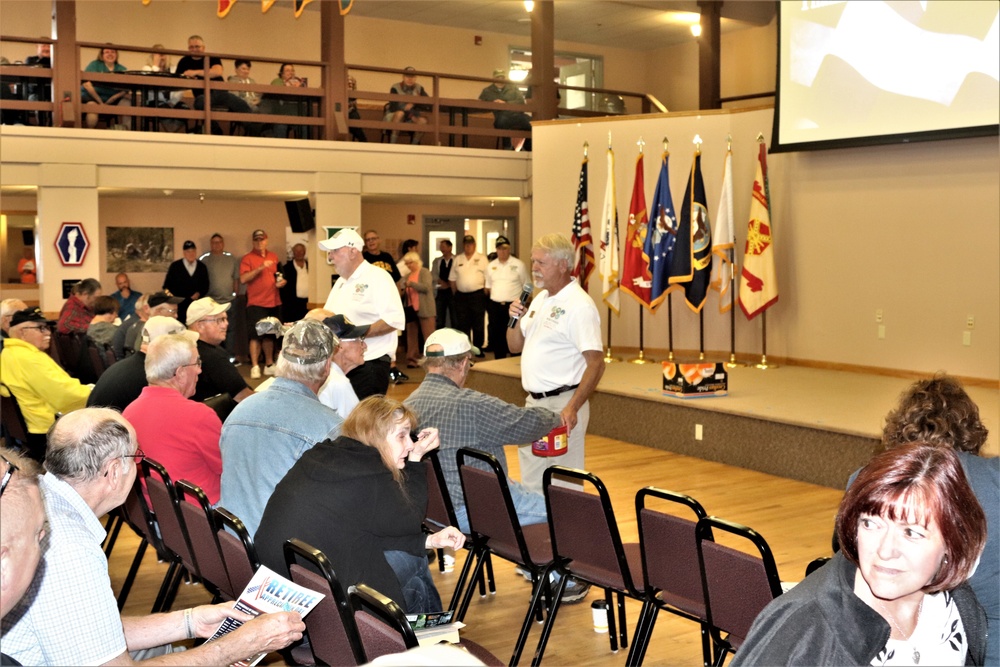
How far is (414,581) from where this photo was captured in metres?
3.38

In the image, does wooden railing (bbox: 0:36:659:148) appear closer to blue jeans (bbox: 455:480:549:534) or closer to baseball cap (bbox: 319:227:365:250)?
baseball cap (bbox: 319:227:365:250)

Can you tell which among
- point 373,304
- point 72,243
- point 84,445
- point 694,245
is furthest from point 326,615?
point 72,243

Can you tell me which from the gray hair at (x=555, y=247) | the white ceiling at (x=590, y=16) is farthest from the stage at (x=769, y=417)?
the white ceiling at (x=590, y=16)

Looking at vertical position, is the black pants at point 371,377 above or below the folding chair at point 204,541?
above

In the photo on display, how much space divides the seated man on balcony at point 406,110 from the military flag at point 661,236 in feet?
12.9

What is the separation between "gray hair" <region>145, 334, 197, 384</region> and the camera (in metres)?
4.08

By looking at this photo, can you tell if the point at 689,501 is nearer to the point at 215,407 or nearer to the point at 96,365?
the point at 215,407

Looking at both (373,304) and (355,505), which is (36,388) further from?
(355,505)

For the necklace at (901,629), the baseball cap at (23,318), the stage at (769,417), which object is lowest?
the stage at (769,417)

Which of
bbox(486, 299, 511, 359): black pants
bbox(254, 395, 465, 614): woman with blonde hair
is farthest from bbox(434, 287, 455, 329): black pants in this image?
bbox(254, 395, 465, 614): woman with blonde hair

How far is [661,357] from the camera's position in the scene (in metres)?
11.2

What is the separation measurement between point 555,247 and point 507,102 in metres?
8.90

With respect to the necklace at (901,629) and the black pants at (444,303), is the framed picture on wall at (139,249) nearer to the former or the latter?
the black pants at (444,303)

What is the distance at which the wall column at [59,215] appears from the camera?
1082 cm
